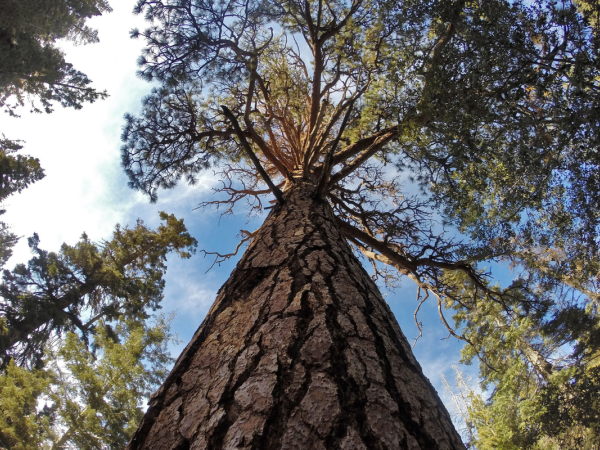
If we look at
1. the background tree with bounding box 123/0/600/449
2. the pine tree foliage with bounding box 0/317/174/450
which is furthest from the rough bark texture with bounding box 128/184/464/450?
the pine tree foliage with bounding box 0/317/174/450

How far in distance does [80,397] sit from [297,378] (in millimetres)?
10270

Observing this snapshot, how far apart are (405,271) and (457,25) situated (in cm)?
322

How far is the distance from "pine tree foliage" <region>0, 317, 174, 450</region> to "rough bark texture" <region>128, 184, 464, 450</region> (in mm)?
9041

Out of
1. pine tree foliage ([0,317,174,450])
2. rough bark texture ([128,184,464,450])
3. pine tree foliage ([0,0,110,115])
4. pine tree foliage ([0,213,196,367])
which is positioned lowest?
rough bark texture ([128,184,464,450])

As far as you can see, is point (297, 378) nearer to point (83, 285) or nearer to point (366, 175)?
point (366, 175)

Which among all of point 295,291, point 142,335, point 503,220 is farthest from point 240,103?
point 142,335

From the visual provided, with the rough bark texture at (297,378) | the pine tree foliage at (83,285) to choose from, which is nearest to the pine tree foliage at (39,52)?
the pine tree foliage at (83,285)

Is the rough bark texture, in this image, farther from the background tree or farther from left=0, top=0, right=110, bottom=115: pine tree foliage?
left=0, top=0, right=110, bottom=115: pine tree foliage

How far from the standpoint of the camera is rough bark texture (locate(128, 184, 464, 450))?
3.16 feet

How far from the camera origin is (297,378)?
1.12 metres

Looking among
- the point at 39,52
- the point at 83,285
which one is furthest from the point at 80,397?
the point at 39,52

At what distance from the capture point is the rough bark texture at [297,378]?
963mm

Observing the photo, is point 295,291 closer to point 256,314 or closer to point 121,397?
point 256,314

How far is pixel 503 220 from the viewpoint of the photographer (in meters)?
4.57
